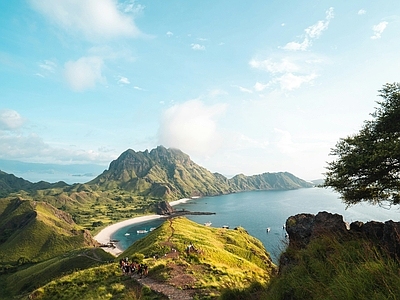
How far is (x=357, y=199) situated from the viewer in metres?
21.8

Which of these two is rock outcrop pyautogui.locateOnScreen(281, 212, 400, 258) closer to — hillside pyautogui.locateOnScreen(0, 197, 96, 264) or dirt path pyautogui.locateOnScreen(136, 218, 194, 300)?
dirt path pyautogui.locateOnScreen(136, 218, 194, 300)

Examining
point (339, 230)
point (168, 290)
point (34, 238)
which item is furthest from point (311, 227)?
point (34, 238)

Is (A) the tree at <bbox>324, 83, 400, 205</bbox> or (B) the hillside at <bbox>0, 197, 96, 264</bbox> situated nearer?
(A) the tree at <bbox>324, 83, 400, 205</bbox>

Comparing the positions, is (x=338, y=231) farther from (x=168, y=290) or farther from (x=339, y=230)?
(x=168, y=290)

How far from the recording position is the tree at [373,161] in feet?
59.8

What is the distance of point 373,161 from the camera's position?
18.1 metres

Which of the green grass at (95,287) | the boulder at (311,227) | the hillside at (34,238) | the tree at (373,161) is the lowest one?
the hillside at (34,238)

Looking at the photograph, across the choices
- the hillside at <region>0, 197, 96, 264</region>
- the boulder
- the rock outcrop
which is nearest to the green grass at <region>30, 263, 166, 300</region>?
the boulder

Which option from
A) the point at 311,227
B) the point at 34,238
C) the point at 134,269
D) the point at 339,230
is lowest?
the point at 34,238

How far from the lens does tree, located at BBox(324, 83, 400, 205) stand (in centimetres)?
1822

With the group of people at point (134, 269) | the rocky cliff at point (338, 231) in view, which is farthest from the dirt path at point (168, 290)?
the rocky cliff at point (338, 231)

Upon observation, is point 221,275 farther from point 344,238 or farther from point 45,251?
point 45,251

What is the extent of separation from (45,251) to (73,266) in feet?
243

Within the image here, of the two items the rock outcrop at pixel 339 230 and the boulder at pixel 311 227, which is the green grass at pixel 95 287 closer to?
the boulder at pixel 311 227
